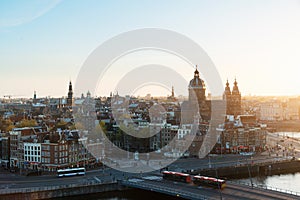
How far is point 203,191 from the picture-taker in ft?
79.8

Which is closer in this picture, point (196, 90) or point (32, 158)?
point (32, 158)

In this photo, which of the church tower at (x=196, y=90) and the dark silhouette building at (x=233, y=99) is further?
the dark silhouette building at (x=233, y=99)

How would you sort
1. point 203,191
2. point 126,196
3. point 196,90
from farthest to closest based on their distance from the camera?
point 196,90, point 126,196, point 203,191

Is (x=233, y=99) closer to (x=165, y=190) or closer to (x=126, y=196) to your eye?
(x=126, y=196)

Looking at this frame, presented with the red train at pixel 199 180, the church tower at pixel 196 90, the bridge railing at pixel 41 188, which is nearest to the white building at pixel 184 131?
the church tower at pixel 196 90

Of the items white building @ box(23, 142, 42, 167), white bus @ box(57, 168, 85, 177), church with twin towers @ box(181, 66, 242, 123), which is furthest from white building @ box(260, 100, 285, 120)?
white bus @ box(57, 168, 85, 177)

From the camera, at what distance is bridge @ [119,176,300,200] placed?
74.2 feet

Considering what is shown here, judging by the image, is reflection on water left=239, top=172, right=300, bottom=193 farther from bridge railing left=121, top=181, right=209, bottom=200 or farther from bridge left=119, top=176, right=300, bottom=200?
bridge railing left=121, top=181, right=209, bottom=200

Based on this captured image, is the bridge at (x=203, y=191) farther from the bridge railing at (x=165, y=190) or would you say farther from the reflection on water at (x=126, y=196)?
the reflection on water at (x=126, y=196)

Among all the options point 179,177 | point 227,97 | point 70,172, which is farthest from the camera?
point 227,97

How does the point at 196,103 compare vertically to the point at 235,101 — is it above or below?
below

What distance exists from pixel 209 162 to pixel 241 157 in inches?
188

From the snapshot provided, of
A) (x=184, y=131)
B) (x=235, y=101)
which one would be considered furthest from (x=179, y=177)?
(x=235, y=101)

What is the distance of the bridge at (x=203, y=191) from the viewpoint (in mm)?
Answer: 22609
